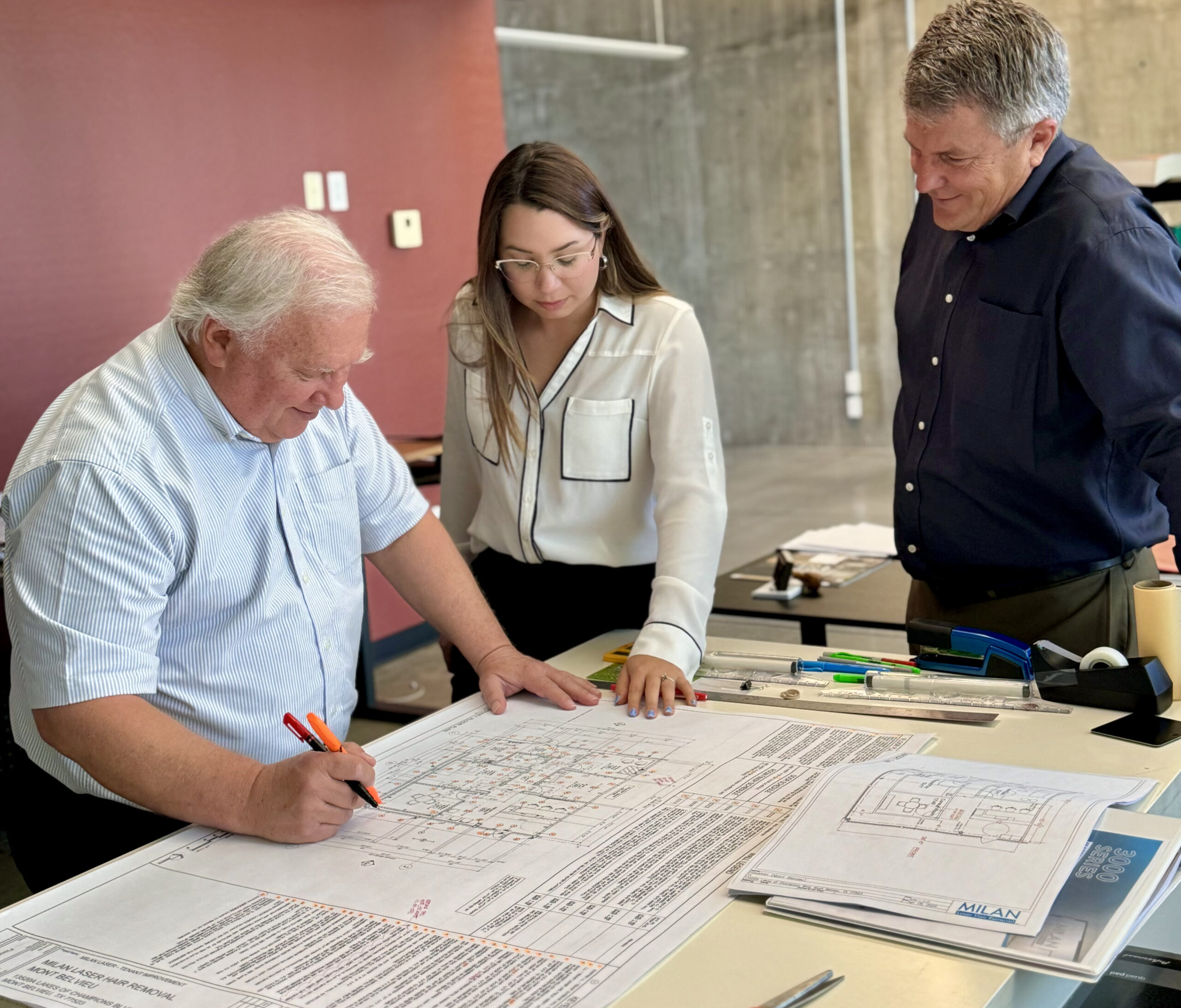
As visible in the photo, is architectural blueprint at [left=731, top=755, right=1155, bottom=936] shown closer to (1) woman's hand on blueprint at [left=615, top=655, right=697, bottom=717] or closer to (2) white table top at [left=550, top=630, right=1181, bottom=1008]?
(2) white table top at [left=550, top=630, right=1181, bottom=1008]

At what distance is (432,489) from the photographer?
206 inches

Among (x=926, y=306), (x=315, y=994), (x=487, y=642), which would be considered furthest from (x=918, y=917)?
(x=926, y=306)

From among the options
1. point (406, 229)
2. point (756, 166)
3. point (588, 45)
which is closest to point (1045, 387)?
point (406, 229)

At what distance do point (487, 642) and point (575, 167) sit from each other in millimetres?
774

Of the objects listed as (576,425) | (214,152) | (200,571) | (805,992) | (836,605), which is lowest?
A: (836,605)

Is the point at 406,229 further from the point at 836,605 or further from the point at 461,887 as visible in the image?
the point at 461,887

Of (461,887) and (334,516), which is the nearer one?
(461,887)

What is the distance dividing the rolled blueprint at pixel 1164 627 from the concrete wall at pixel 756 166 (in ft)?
21.9

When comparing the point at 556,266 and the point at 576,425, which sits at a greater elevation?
the point at 556,266

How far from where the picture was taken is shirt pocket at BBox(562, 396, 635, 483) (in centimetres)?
211

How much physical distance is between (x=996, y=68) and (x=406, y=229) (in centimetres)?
361

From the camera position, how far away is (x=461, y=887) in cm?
130

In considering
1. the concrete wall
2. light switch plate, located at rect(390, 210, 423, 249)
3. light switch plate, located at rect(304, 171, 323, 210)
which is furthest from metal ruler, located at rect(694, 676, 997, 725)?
the concrete wall

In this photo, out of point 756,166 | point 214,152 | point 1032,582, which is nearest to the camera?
point 1032,582
